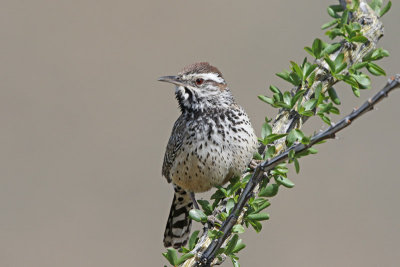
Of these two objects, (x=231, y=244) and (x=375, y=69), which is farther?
(x=375, y=69)

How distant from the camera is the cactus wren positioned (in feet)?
11.2

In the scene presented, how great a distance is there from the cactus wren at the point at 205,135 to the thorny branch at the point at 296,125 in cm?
17

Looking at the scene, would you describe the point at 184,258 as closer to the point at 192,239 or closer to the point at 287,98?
the point at 192,239

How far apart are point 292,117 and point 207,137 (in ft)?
2.72

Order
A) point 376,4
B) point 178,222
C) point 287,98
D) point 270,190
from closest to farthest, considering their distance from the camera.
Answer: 1. point 270,190
2. point 287,98
3. point 376,4
4. point 178,222

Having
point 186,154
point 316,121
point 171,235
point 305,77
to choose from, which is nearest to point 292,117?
point 305,77

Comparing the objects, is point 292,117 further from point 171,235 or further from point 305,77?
point 171,235

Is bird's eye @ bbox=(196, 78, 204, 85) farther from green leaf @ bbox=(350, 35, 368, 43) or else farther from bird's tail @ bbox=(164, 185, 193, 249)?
green leaf @ bbox=(350, 35, 368, 43)

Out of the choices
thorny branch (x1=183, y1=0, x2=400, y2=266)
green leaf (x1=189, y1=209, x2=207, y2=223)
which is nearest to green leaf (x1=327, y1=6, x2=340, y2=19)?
thorny branch (x1=183, y1=0, x2=400, y2=266)

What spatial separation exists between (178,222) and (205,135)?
0.82m

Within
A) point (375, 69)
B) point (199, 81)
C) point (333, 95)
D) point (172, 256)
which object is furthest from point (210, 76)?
point (172, 256)

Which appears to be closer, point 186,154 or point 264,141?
point 264,141

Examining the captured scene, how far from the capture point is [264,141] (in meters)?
2.49

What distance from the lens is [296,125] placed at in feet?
8.98
